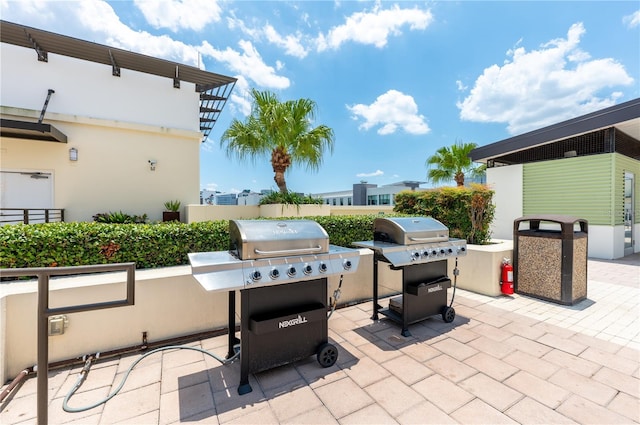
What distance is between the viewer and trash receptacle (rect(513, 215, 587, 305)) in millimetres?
3672

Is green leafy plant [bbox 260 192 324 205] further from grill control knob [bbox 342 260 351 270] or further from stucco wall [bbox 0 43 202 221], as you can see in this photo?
grill control knob [bbox 342 260 351 270]

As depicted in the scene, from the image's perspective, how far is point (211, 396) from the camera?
6.32 feet

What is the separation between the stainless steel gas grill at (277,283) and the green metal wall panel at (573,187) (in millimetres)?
9106

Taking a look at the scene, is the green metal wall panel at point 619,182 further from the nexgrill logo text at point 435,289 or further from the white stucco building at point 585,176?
the nexgrill logo text at point 435,289

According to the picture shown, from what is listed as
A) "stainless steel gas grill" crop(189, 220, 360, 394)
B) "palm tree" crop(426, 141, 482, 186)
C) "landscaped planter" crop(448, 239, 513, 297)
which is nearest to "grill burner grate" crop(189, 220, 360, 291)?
"stainless steel gas grill" crop(189, 220, 360, 394)

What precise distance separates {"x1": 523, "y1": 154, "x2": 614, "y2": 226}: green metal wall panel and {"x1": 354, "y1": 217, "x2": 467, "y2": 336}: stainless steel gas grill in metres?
7.36

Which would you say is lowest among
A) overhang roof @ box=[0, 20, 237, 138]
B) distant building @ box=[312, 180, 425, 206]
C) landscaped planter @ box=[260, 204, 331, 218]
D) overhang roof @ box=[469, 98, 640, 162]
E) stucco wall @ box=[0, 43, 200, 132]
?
landscaped planter @ box=[260, 204, 331, 218]

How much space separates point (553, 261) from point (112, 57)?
10.9m

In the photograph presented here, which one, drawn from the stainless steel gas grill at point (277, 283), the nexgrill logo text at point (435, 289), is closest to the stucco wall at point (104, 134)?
the stainless steel gas grill at point (277, 283)

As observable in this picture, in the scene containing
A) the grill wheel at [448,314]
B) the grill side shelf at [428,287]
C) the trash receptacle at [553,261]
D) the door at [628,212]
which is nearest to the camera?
the grill side shelf at [428,287]

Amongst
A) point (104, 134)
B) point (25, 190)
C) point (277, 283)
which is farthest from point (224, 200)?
point (277, 283)

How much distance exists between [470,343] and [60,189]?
918 cm

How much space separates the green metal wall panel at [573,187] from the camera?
23.3 ft

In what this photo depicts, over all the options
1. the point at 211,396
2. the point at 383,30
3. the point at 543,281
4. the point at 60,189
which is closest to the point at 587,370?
the point at 543,281
